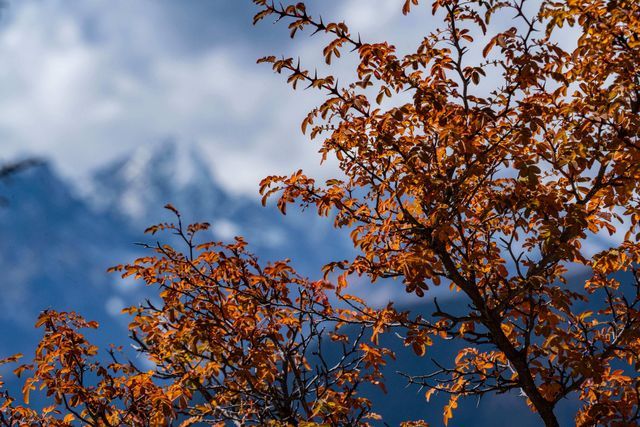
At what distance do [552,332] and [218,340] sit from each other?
144 inches

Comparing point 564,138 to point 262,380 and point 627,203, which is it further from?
point 262,380

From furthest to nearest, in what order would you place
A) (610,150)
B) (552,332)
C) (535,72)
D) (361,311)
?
(361,311) → (552,332) → (610,150) → (535,72)

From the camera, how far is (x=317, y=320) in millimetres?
6441

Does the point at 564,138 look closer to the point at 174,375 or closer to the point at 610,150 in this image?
the point at 610,150

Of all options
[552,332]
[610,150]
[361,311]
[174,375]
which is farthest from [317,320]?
[610,150]

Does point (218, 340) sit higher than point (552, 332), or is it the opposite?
point (218, 340)

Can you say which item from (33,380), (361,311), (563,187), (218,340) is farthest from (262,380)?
(563,187)

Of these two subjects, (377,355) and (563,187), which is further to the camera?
(377,355)

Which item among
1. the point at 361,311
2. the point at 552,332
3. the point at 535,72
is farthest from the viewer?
the point at 361,311

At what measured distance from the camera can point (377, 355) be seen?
6898mm

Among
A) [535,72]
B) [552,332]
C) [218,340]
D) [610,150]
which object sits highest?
[535,72]

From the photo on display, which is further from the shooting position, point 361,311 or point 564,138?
point 361,311

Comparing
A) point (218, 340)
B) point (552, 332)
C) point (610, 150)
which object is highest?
point (610, 150)

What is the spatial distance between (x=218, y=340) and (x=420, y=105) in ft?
10.9
